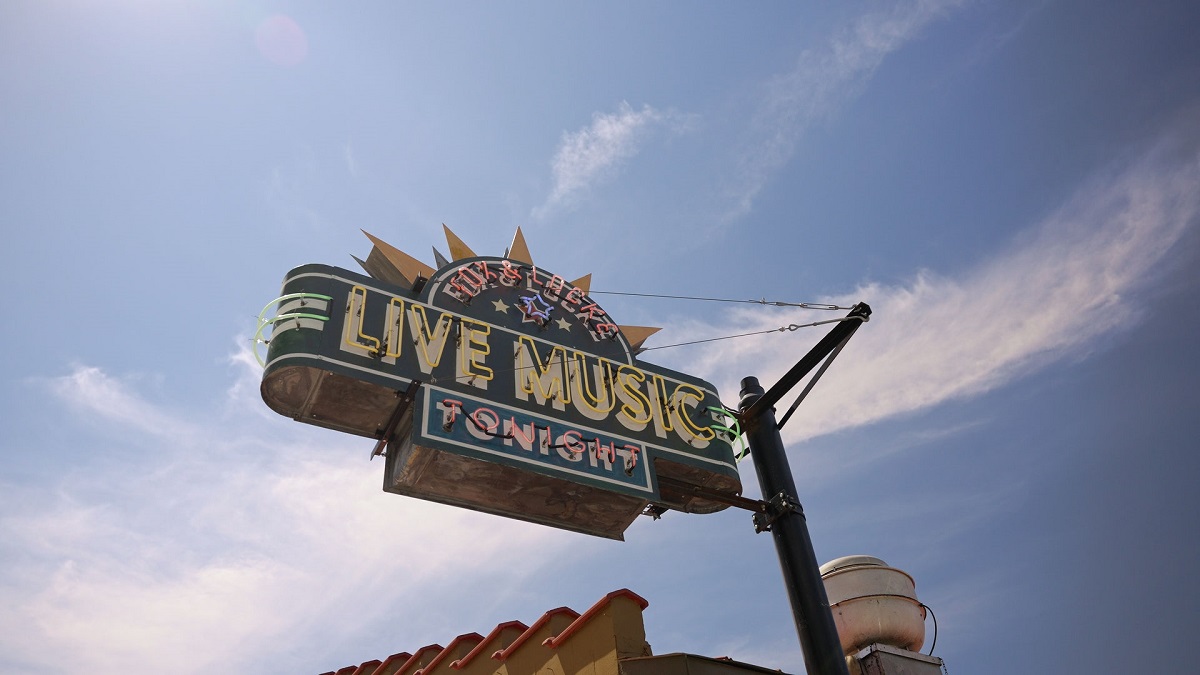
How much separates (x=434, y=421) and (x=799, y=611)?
186 inches

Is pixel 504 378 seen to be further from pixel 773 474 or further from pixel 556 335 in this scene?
pixel 773 474

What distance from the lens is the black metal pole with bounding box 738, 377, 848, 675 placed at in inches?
372

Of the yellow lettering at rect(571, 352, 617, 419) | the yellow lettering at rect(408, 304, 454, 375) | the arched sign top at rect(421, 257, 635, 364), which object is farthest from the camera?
the arched sign top at rect(421, 257, 635, 364)

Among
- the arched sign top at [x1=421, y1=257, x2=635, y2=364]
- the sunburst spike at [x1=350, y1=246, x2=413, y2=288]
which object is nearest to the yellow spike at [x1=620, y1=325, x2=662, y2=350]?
the arched sign top at [x1=421, y1=257, x2=635, y2=364]

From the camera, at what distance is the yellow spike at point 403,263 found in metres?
11.9

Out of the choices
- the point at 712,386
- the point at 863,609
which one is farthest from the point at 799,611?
the point at 712,386

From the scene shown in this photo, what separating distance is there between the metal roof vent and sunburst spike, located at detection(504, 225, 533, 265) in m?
6.40

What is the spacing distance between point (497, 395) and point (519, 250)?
3.54 m

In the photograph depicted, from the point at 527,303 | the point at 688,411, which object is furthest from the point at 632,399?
the point at 527,303

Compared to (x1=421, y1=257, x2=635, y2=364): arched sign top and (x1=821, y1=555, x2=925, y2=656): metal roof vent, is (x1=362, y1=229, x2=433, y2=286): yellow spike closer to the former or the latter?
(x1=421, y1=257, x2=635, y2=364): arched sign top

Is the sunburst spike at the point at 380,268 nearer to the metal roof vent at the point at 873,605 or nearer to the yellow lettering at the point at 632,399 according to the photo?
the yellow lettering at the point at 632,399

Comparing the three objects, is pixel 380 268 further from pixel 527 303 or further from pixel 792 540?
pixel 792 540

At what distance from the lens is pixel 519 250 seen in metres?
13.5

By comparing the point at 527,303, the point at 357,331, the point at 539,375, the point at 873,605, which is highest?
the point at 527,303
